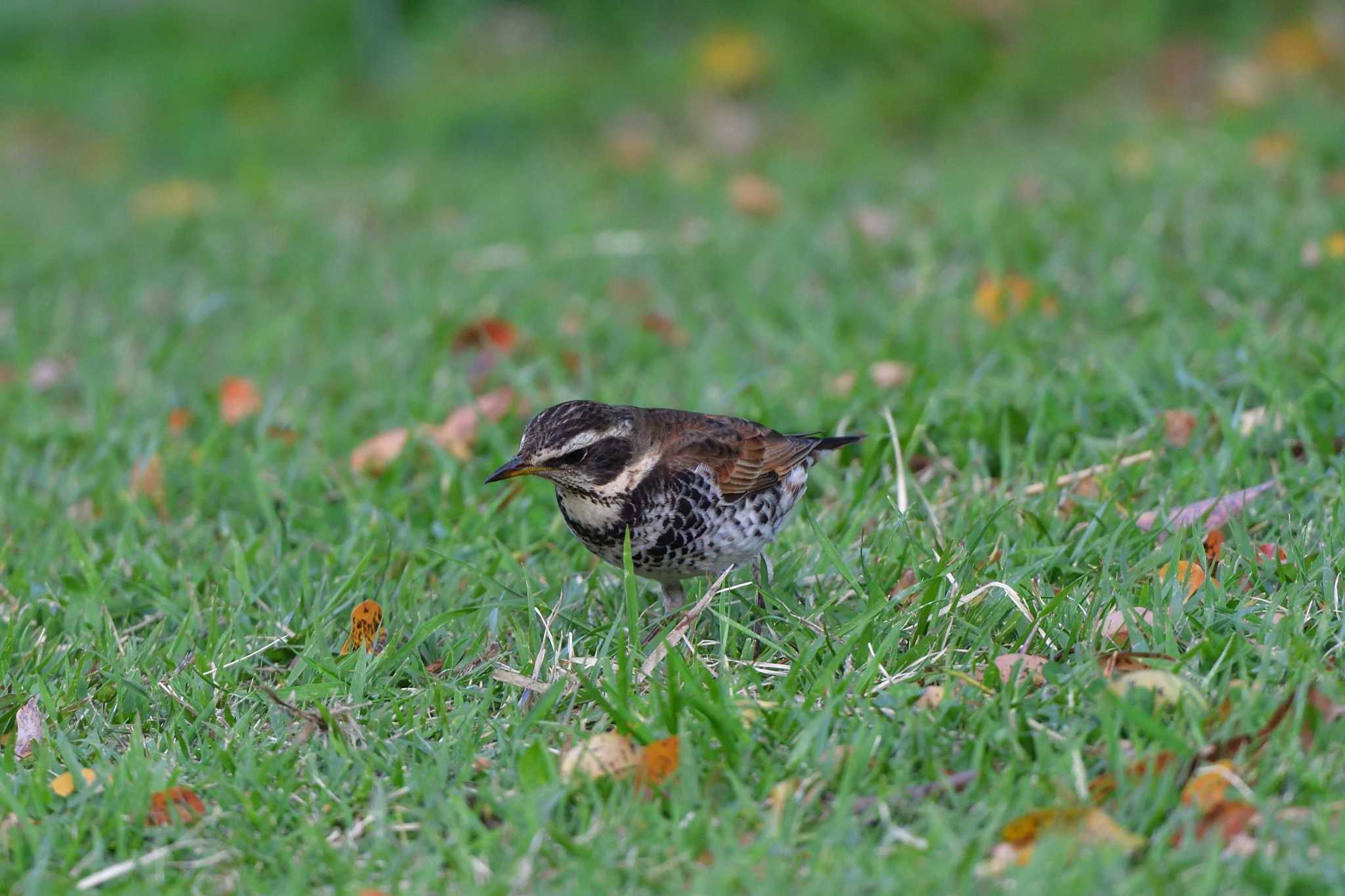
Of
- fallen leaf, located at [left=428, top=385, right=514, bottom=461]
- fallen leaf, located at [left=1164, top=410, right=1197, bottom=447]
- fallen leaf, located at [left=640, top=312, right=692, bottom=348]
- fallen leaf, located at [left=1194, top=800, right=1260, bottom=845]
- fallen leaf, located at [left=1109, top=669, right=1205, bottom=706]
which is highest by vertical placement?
fallen leaf, located at [left=1109, top=669, right=1205, bottom=706]

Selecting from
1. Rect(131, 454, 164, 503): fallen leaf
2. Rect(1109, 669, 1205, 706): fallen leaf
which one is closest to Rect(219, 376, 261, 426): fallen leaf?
Rect(131, 454, 164, 503): fallen leaf

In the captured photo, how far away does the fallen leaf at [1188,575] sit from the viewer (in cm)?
409

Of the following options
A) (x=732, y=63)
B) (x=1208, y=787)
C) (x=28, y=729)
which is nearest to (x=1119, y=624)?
(x=1208, y=787)

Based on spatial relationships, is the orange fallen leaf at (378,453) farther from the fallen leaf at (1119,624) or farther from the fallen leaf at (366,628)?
the fallen leaf at (1119,624)

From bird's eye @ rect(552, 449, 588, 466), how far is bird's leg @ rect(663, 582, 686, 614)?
0.59 metres

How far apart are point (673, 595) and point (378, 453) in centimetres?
162

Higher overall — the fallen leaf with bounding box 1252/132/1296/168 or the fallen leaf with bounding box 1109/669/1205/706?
the fallen leaf with bounding box 1252/132/1296/168

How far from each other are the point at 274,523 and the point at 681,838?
8.33 feet

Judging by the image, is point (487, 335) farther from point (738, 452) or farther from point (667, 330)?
point (738, 452)

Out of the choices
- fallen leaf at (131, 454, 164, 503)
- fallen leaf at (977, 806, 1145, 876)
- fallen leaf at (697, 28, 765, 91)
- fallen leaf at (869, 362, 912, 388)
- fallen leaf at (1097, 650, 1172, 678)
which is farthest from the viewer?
fallen leaf at (697, 28, 765, 91)

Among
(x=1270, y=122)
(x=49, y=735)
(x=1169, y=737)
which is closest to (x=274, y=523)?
(x=49, y=735)

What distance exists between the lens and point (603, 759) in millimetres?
3463

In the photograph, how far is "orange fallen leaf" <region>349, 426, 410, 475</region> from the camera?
5719 mm

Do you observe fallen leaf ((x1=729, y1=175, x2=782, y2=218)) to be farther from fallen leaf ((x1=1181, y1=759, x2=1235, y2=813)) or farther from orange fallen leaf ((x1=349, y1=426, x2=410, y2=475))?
fallen leaf ((x1=1181, y1=759, x2=1235, y2=813))
